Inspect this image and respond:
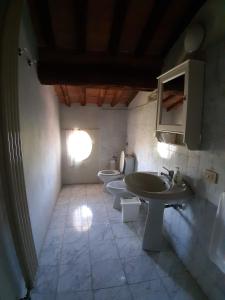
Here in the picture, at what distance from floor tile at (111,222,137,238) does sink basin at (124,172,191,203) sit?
745 millimetres

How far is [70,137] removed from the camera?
4219 mm

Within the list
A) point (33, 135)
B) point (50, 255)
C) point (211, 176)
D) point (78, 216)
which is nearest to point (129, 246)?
point (50, 255)

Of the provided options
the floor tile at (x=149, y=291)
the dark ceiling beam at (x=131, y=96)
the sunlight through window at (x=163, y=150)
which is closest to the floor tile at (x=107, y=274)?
the floor tile at (x=149, y=291)

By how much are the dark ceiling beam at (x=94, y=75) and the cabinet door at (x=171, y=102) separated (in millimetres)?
332

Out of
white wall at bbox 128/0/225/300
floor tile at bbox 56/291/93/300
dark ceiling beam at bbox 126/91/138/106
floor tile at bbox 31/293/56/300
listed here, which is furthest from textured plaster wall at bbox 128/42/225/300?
dark ceiling beam at bbox 126/91/138/106

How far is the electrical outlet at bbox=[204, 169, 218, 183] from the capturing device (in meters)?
1.52

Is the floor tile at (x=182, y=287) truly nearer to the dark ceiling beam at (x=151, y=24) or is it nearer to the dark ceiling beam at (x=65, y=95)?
the dark ceiling beam at (x=151, y=24)

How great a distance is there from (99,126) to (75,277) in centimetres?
306

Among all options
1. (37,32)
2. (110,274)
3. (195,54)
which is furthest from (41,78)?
(110,274)

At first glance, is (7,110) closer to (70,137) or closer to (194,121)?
(194,121)

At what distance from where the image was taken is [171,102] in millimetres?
2207

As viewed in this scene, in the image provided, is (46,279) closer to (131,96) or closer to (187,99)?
(187,99)

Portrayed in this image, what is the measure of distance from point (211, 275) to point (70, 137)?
3434mm

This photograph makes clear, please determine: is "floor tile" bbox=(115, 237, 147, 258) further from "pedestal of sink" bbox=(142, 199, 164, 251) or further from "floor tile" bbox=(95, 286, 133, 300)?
"floor tile" bbox=(95, 286, 133, 300)
